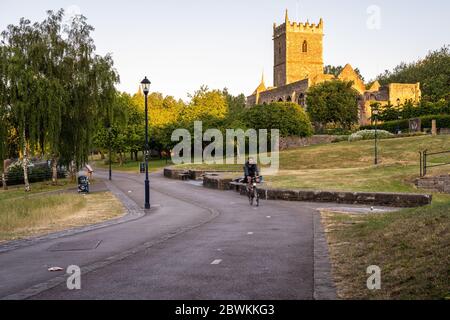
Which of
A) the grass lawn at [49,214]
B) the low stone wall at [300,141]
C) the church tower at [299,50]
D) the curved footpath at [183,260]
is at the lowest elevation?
the grass lawn at [49,214]

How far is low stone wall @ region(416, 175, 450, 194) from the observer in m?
22.4

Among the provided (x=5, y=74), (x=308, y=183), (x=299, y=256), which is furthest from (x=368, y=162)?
(x=299, y=256)

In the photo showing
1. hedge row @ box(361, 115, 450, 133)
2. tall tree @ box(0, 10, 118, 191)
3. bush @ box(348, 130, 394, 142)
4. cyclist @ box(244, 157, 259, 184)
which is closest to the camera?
cyclist @ box(244, 157, 259, 184)

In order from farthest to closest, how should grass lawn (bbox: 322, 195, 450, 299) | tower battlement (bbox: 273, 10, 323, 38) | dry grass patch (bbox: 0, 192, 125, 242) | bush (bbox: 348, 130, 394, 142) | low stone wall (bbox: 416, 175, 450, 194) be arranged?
1. tower battlement (bbox: 273, 10, 323, 38)
2. bush (bbox: 348, 130, 394, 142)
3. low stone wall (bbox: 416, 175, 450, 194)
4. dry grass patch (bbox: 0, 192, 125, 242)
5. grass lawn (bbox: 322, 195, 450, 299)

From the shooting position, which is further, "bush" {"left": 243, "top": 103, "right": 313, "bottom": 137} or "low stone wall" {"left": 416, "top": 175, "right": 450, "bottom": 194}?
"bush" {"left": 243, "top": 103, "right": 313, "bottom": 137}

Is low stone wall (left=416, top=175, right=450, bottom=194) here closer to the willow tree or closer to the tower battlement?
the willow tree

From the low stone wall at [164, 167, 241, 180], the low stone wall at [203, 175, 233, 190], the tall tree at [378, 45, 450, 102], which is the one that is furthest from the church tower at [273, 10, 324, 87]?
the low stone wall at [203, 175, 233, 190]

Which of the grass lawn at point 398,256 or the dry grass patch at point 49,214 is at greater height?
the grass lawn at point 398,256

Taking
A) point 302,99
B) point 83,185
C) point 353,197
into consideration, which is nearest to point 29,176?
point 83,185

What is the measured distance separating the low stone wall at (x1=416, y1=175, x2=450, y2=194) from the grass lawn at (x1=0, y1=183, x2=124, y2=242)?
1399 centimetres

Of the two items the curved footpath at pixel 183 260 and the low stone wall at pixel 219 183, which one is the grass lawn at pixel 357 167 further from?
the curved footpath at pixel 183 260

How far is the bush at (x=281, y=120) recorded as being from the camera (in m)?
59.4

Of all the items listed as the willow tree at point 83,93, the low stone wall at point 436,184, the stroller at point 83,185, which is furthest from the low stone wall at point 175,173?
the low stone wall at point 436,184

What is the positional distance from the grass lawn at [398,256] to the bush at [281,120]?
48343 mm
